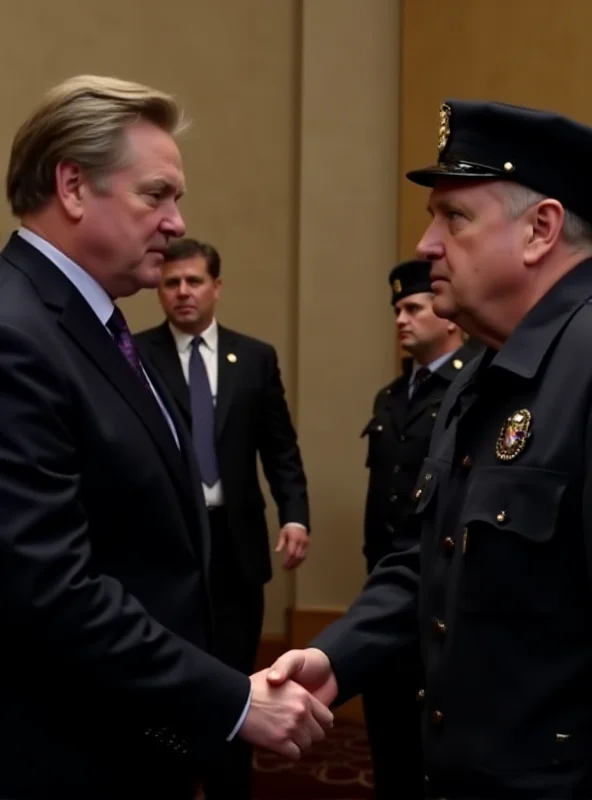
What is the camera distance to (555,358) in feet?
5.20

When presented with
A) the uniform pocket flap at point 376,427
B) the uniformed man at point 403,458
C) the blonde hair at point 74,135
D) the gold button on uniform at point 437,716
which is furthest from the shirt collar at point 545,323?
the uniform pocket flap at point 376,427

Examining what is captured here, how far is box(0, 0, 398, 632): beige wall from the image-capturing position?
5047mm

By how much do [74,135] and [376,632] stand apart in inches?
39.2

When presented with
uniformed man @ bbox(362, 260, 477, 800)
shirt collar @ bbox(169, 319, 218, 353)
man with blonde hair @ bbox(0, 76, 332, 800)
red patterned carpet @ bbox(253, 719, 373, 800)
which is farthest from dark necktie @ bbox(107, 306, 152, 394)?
red patterned carpet @ bbox(253, 719, 373, 800)

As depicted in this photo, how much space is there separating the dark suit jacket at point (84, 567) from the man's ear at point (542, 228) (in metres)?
A: 0.64

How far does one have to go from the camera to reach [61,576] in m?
1.57

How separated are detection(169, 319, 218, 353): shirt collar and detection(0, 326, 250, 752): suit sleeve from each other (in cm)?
263

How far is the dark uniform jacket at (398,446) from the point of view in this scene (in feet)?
12.4

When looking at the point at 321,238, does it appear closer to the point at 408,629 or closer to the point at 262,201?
the point at 262,201

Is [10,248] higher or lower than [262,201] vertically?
higher

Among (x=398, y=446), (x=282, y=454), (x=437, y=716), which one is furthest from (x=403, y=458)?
(x=437, y=716)

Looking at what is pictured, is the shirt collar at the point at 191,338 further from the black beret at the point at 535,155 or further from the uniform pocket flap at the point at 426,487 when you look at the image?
the black beret at the point at 535,155

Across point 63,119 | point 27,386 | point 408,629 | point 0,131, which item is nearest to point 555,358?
point 408,629

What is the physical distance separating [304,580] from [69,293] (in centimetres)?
355
